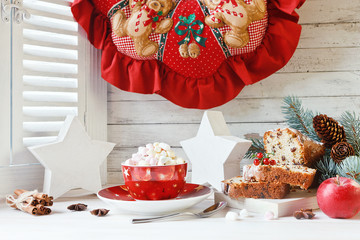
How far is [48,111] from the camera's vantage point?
1.24 m

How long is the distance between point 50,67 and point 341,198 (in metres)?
0.94

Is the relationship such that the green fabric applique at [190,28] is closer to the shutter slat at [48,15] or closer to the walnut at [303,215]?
the shutter slat at [48,15]

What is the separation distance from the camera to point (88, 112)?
135 centimetres

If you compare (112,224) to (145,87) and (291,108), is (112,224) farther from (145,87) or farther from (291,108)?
(291,108)

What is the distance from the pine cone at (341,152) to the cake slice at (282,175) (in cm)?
11

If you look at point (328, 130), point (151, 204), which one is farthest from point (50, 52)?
point (328, 130)

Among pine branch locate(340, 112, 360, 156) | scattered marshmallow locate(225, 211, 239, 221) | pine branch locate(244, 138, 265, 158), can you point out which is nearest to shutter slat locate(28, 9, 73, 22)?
pine branch locate(244, 138, 265, 158)

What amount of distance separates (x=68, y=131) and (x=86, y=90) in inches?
9.5

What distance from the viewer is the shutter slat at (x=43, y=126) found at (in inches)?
47.0

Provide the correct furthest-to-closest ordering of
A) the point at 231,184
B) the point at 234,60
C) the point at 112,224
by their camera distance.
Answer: the point at 234,60, the point at 231,184, the point at 112,224

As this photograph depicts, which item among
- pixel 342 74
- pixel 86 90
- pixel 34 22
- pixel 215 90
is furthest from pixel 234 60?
pixel 34 22

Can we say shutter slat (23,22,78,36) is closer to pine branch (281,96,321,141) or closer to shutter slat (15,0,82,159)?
shutter slat (15,0,82,159)

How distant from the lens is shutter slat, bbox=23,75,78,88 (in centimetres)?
120

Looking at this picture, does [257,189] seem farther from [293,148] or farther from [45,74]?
[45,74]
